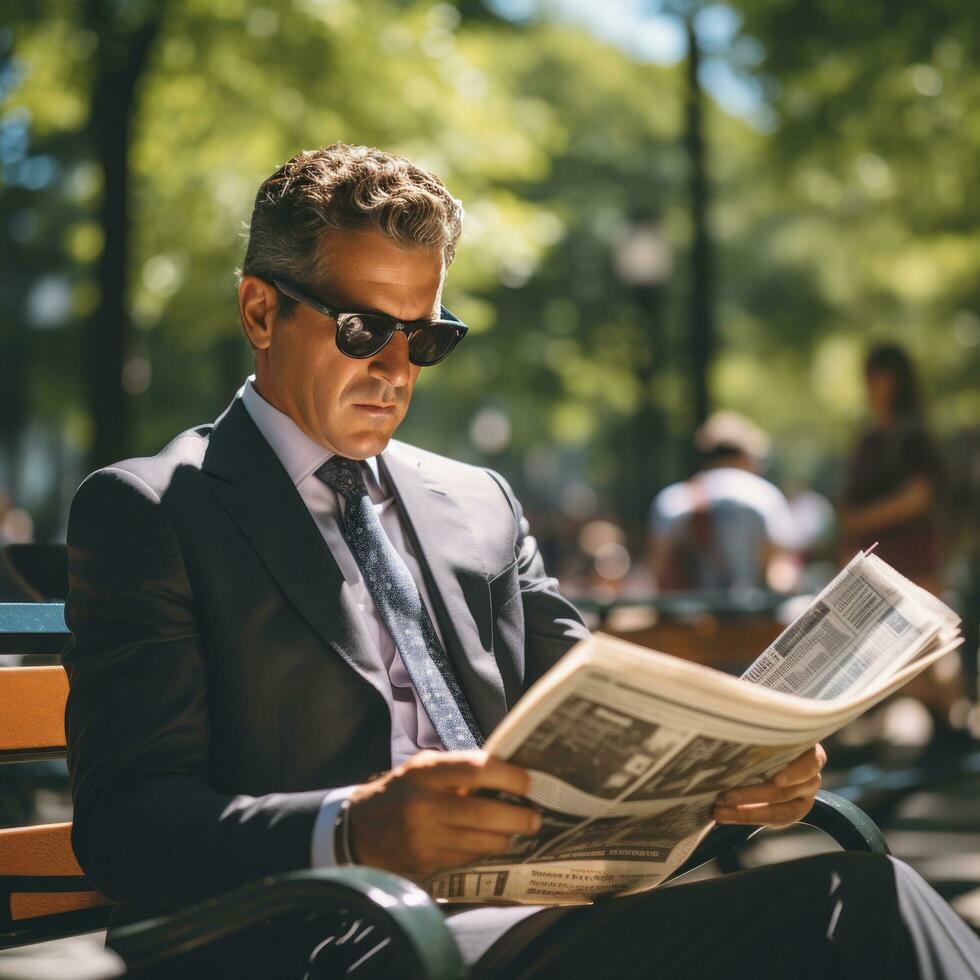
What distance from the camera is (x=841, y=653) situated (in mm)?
2111

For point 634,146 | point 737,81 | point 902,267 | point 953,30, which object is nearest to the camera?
point 953,30

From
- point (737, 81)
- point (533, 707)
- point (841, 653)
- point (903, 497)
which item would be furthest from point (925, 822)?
point (737, 81)

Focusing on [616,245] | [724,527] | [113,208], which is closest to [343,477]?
[724,527]

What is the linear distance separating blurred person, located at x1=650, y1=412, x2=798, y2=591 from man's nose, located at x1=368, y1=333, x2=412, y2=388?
17.7ft

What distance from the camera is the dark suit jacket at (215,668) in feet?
6.36

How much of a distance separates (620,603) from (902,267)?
1370 cm

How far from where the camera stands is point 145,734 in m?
2.00

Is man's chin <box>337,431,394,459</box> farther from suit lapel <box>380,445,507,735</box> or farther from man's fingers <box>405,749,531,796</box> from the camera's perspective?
man's fingers <box>405,749,531,796</box>

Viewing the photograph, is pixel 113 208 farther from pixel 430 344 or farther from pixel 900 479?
pixel 430 344

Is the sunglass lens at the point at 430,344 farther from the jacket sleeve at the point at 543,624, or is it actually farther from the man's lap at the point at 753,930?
the man's lap at the point at 753,930

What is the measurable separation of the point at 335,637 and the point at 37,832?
0.75 meters

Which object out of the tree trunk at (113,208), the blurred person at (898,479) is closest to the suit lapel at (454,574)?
the blurred person at (898,479)

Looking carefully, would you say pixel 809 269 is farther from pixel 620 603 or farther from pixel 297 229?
pixel 297 229

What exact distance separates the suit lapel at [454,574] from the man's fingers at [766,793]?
0.43m
